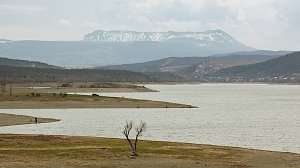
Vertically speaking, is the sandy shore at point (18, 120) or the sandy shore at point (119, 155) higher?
the sandy shore at point (119, 155)

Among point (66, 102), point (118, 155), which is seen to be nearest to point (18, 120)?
point (66, 102)

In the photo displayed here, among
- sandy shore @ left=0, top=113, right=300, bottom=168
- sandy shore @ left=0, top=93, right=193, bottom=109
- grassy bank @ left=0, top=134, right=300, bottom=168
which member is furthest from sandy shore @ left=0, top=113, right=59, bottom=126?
sandy shore @ left=0, top=93, right=193, bottom=109

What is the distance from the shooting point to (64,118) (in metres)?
97.1

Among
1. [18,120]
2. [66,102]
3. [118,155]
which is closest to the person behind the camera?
[118,155]

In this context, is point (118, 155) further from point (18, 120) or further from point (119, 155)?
point (18, 120)

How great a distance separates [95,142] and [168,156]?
11.7m

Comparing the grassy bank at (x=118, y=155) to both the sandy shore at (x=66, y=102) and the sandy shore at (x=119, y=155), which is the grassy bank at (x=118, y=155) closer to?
the sandy shore at (x=119, y=155)

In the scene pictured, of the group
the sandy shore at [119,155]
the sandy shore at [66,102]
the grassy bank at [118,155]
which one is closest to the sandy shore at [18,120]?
the sandy shore at [119,155]

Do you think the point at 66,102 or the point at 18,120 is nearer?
the point at 18,120

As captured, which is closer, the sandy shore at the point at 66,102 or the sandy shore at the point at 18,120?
the sandy shore at the point at 18,120

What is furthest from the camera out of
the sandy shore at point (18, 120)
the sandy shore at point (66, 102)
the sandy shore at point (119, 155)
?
the sandy shore at point (66, 102)

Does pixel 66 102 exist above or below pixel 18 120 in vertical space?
above

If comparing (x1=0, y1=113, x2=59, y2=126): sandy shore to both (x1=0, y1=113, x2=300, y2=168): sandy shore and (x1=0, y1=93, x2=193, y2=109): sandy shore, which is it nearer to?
(x1=0, y1=113, x2=300, y2=168): sandy shore

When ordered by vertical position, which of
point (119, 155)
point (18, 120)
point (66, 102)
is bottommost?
point (18, 120)
